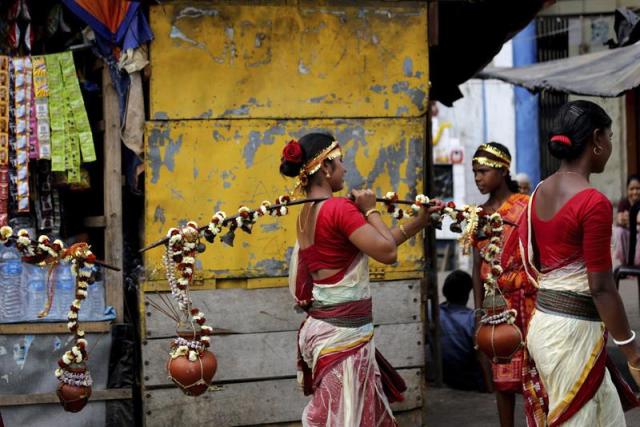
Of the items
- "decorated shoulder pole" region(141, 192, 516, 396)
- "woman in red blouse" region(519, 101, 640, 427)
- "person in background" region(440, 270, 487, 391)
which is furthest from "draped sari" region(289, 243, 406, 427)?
"person in background" region(440, 270, 487, 391)

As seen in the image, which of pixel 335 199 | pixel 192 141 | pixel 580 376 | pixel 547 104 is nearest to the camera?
pixel 580 376

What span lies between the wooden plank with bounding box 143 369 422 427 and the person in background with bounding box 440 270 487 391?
86.1 inches

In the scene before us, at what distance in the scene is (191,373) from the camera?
4.77 m

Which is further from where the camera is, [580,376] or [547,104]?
[547,104]

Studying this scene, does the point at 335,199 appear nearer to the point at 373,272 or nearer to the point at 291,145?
the point at 291,145

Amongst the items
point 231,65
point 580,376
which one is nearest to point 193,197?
point 231,65

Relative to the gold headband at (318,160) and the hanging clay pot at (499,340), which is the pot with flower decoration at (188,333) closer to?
the gold headband at (318,160)

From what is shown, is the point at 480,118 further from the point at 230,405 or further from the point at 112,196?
the point at 230,405

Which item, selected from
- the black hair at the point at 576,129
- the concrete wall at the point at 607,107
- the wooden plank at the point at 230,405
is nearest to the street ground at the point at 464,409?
the wooden plank at the point at 230,405

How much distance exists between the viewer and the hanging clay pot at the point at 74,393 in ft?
16.6

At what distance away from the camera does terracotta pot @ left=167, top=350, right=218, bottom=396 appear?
15.6ft

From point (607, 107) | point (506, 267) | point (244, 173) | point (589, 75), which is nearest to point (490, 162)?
point (506, 267)

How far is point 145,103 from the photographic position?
6.13 metres

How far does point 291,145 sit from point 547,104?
14058 millimetres
